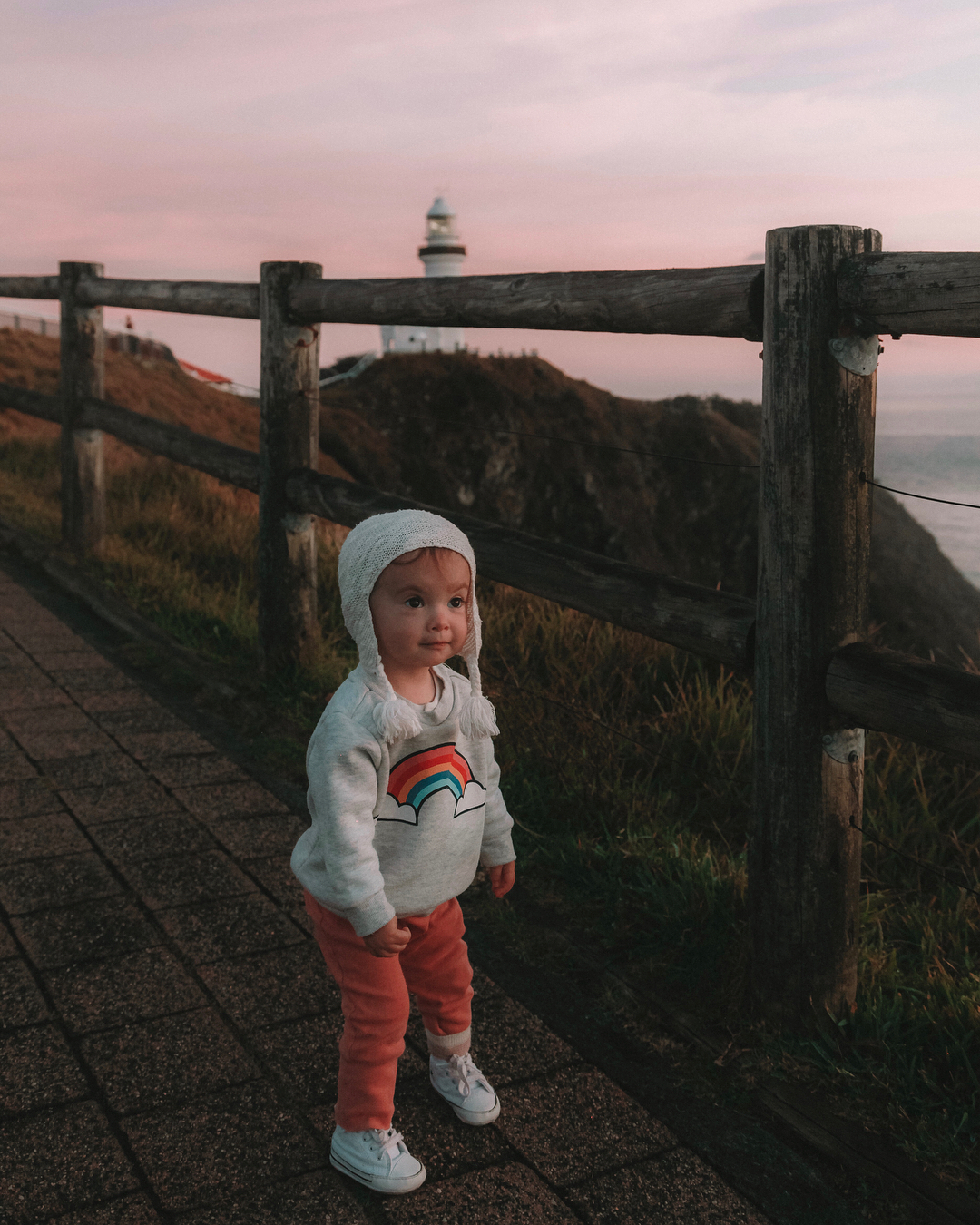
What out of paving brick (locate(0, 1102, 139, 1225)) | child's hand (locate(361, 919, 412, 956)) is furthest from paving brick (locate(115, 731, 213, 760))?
child's hand (locate(361, 919, 412, 956))

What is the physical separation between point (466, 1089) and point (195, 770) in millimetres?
1874

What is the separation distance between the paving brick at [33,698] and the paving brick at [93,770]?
0.61m

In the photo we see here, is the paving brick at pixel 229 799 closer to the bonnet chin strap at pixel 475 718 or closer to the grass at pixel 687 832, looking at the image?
the grass at pixel 687 832

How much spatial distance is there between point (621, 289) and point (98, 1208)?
208 centimetres

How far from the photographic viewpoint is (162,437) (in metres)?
5.59

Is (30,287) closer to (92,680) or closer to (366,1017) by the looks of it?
(92,680)

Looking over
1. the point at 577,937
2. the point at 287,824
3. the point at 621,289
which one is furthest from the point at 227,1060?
the point at 621,289

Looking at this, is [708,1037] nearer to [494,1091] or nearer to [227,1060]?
[494,1091]

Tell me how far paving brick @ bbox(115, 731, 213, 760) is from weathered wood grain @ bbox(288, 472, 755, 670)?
3.49 ft

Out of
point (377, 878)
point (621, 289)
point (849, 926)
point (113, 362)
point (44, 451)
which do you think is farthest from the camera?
point (113, 362)

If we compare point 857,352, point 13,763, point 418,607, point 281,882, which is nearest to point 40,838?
point 13,763

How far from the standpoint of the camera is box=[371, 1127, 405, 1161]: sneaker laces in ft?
6.35

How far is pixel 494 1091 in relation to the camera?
2186 millimetres

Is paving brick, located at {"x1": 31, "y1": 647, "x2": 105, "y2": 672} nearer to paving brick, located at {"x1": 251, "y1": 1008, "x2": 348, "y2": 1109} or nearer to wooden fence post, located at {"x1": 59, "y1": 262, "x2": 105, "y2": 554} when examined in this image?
wooden fence post, located at {"x1": 59, "y1": 262, "x2": 105, "y2": 554}
